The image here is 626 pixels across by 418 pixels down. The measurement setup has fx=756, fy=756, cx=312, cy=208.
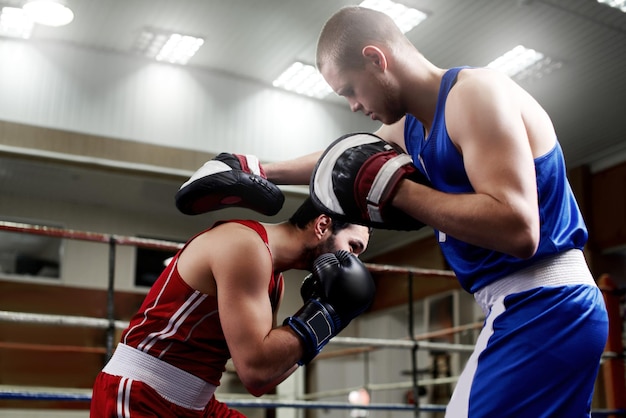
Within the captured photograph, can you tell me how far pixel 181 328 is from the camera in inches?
64.8

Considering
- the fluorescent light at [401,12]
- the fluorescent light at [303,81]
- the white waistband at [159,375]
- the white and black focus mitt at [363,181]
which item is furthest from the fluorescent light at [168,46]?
the white and black focus mitt at [363,181]

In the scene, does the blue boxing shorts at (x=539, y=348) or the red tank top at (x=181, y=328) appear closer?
the blue boxing shorts at (x=539, y=348)

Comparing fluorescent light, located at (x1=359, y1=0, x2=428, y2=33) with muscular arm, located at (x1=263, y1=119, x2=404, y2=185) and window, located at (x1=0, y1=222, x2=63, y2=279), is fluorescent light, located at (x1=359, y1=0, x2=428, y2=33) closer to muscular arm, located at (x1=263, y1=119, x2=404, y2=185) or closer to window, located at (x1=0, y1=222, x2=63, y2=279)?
muscular arm, located at (x1=263, y1=119, x2=404, y2=185)

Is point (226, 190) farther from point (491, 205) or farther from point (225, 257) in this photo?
point (491, 205)

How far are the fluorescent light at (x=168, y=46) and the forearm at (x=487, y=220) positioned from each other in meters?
5.15

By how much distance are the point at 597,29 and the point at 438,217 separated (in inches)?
197

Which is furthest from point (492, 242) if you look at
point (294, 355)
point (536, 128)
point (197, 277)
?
point (197, 277)

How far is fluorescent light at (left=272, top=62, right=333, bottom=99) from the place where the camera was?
6547mm

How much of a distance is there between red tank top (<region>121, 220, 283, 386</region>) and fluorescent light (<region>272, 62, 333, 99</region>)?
4953 mm

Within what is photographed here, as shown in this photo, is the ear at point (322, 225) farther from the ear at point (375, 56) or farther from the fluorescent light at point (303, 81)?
the fluorescent light at point (303, 81)

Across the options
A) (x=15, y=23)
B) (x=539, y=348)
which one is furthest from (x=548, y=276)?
(x=15, y=23)

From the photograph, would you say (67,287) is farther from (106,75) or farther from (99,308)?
(106,75)

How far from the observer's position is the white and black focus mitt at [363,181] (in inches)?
48.0

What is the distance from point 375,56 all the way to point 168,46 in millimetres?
5110
